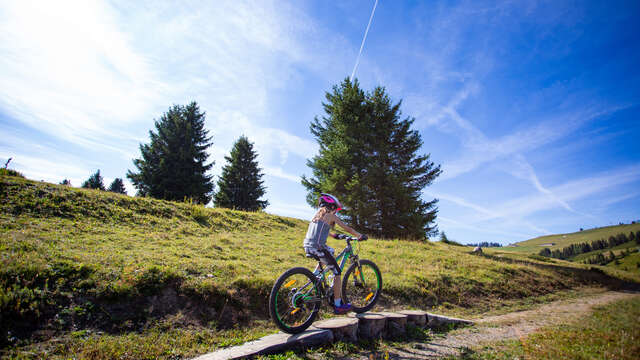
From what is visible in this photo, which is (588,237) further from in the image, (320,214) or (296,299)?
(296,299)

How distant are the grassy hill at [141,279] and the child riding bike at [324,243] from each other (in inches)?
63.0

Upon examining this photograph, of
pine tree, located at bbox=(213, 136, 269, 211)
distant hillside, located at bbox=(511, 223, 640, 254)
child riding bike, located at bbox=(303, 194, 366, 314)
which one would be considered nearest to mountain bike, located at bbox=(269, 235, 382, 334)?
child riding bike, located at bbox=(303, 194, 366, 314)

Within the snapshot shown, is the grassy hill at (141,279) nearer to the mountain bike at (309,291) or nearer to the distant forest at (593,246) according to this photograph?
the mountain bike at (309,291)

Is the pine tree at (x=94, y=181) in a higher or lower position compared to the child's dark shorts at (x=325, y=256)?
higher

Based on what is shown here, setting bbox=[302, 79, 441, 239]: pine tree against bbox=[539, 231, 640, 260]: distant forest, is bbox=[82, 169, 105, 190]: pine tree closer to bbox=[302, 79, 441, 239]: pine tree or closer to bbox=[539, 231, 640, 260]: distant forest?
bbox=[302, 79, 441, 239]: pine tree

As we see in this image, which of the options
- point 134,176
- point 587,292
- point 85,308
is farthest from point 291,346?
point 134,176

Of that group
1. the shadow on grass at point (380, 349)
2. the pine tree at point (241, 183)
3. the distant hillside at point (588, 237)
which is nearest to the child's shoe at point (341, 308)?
the shadow on grass at point (380, 349)

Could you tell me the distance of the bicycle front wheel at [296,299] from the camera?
422 cm

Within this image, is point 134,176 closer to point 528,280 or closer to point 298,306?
point 298,306

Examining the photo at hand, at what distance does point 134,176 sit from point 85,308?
24.4 meters

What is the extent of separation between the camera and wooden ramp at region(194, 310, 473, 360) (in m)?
3.65

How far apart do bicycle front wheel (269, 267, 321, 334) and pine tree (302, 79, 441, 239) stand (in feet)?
45.5

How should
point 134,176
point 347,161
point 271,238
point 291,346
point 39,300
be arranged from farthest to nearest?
point 134,176
point 347,161
point 271,238
point 291,346
point 39,300

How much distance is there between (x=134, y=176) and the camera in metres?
23.6
